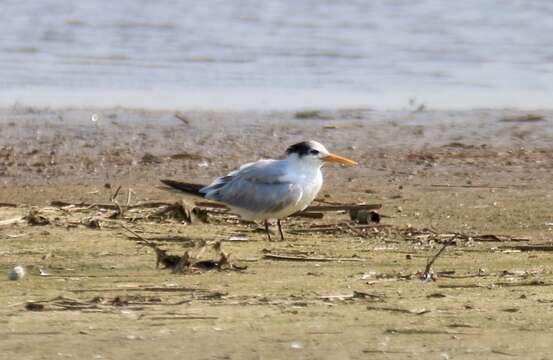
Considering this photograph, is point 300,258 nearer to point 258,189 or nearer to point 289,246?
point 289,246

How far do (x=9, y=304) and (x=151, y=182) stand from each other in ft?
15.2

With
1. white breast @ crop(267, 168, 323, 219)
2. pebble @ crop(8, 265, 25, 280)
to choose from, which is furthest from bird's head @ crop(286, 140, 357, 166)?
pebble @ crop(8, 265, 25, 280)

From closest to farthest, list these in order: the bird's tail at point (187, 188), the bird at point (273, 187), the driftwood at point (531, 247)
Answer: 1. the driftwood at point (531, 247)
2. the bird at point (273, 187)
3. the bird's tail at point (187, 188)

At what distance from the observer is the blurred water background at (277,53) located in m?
14.0

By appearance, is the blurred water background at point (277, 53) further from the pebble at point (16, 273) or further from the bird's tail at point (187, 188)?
the pebble at point (16, 273)

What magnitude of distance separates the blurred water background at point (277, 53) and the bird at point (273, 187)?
4374mm

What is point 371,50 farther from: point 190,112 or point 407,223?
point 407,223

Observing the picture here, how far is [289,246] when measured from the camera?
789cm

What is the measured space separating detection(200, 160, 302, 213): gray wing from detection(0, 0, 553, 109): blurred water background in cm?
442

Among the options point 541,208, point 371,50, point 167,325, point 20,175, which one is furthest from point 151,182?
point 371,50

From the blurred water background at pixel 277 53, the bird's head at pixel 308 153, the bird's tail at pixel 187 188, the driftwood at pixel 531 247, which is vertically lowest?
the driftwood at pixel 531 247

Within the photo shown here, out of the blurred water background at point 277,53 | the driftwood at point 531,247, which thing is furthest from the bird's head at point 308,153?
the blurred water background at point 277,53

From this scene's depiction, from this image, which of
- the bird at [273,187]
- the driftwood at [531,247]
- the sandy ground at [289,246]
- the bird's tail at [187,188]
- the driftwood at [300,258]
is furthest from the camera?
the bird's tail at [187,188]

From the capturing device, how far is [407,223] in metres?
8.98
